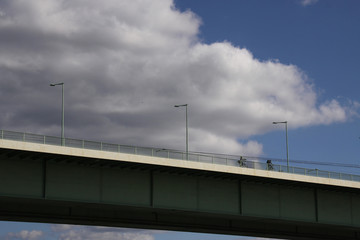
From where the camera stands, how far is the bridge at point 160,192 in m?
42.7

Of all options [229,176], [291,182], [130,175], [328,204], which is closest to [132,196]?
[130,175]

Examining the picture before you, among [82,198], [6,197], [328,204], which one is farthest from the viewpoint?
[328,204]

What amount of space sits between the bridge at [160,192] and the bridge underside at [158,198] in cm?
7

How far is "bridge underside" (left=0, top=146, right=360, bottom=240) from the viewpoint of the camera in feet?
141

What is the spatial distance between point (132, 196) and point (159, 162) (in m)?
3.43

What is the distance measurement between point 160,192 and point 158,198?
506 millimetres

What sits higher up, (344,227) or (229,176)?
(229,176)

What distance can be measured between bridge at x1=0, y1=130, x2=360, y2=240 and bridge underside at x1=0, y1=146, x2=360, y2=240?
7cm

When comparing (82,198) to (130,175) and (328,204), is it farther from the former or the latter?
(328,204)

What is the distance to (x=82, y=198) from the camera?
45000 mm

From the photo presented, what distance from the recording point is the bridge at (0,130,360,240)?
42719 mm

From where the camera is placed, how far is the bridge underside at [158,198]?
43.1m

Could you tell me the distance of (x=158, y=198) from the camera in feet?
161

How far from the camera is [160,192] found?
161ft
